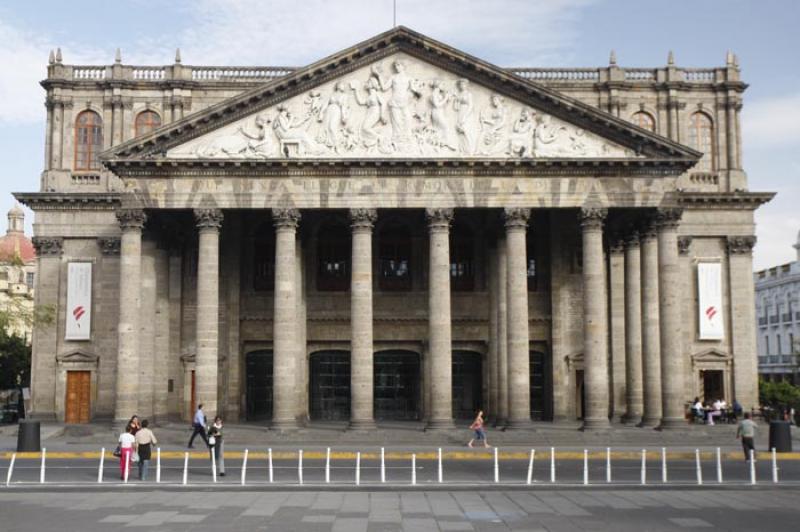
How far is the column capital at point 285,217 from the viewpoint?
4053cm

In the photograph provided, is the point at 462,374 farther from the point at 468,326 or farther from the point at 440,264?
the point at 440,264

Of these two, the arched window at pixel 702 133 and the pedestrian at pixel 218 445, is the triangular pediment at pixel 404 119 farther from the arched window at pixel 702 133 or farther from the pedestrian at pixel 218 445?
the pedestrian at pixel 218 445

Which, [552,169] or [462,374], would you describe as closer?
[552,169]

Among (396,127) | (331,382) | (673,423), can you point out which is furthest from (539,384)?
(396,127)

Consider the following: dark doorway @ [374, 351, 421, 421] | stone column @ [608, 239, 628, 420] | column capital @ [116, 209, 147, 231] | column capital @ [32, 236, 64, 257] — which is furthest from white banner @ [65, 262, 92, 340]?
stone column @ [608, 239, 628, 420]

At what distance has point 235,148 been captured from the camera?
133 ft

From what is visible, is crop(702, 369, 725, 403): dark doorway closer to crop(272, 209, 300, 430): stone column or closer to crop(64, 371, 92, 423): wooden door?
crop(272, 209, 300, 430): stone column

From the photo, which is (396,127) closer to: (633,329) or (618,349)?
(633,329)

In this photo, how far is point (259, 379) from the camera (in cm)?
4750

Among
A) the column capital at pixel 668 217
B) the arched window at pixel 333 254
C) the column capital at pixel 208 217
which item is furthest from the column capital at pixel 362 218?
the column capital at pixel 668 217

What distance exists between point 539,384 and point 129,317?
68.8ft

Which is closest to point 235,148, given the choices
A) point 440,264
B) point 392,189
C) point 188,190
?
point 188,190

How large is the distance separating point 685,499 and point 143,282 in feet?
92.4

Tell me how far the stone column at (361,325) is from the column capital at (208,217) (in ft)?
19.5
